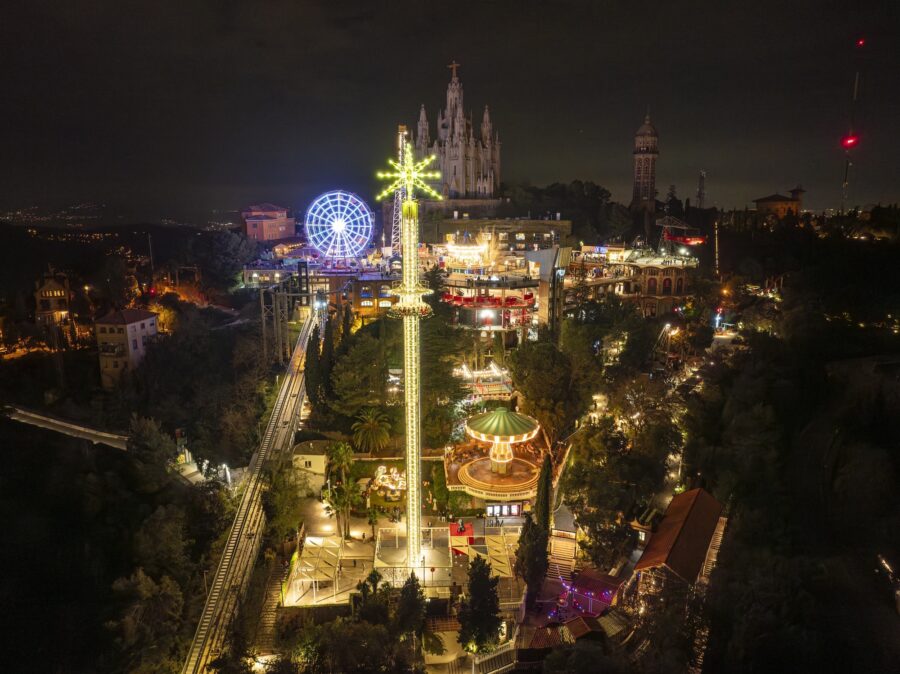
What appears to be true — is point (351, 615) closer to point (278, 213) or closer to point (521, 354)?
point (521, 354)

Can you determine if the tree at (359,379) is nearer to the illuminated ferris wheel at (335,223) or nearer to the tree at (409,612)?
the tree at (409,612)

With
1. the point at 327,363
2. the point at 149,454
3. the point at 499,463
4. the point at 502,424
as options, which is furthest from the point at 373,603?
the point at 327,363

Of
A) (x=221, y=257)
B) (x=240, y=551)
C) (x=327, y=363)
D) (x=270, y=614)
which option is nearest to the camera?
(x=270, y=614)

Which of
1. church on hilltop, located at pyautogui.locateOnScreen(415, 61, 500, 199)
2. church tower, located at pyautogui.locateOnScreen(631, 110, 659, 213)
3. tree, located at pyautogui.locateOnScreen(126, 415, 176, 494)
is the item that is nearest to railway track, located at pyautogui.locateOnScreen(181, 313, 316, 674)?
tree, located at pyautogui.locateOnScreen(126, 415, 176, 494)

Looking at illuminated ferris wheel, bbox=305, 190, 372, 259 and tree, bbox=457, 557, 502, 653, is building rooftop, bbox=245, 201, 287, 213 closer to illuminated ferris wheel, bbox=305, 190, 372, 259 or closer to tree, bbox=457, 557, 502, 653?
illuminated ferris wheel, bbox=305, 190, 372, 259

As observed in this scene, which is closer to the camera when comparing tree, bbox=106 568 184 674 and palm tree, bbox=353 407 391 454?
tree, bbox=106 568 184 674

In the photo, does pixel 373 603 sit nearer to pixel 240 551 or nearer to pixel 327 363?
pixel 240 551

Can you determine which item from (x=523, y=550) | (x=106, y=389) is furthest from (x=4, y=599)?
(x=106, y=389)

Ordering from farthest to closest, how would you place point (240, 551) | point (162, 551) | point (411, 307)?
point (240, 551)
point (162, 551)
point (411, 307)
